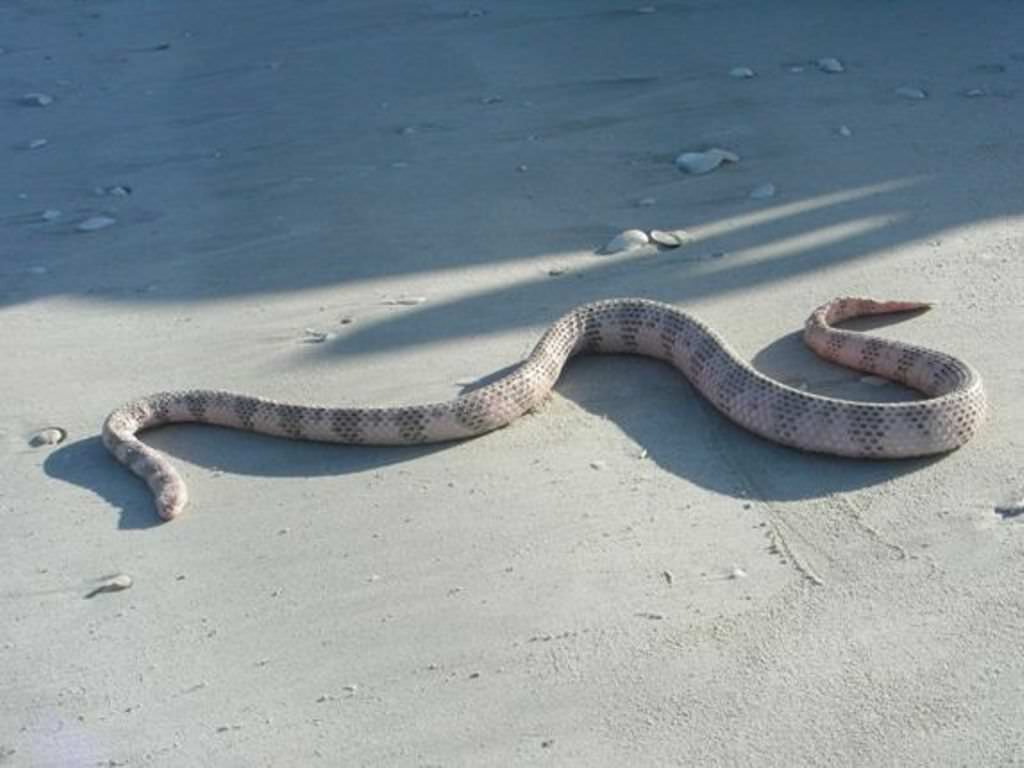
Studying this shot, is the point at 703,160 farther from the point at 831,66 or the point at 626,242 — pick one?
the point at 831,66

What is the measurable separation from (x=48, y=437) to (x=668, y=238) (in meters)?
3.20

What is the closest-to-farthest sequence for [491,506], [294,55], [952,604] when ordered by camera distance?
[952,604] < [491,506] < [294,55]

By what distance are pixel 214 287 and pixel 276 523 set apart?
241cm

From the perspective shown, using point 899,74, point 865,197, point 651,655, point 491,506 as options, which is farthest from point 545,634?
point 899,74

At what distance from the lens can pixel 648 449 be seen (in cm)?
609

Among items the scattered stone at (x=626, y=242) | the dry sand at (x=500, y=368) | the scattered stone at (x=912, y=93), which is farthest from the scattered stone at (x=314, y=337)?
the scattered stone at (x=912, y=93)

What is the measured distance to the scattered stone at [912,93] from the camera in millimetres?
9484

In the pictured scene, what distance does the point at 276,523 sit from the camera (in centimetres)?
579

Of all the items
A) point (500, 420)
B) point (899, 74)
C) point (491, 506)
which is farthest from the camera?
point (899, 74)

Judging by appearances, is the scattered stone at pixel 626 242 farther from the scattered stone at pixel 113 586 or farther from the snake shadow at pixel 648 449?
the scattered stone at pixel 113 586

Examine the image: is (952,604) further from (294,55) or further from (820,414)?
(294,55)

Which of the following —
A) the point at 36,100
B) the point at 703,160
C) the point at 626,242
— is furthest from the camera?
the point at 36,100

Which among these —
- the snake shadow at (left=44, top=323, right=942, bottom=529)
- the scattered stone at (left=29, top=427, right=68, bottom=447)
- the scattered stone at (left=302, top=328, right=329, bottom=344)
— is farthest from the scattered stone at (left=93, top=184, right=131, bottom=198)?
the snake shadow at (left=44, top=323, right=942, bottom=529)

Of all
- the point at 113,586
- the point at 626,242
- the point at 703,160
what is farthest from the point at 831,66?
the point at 113,586
